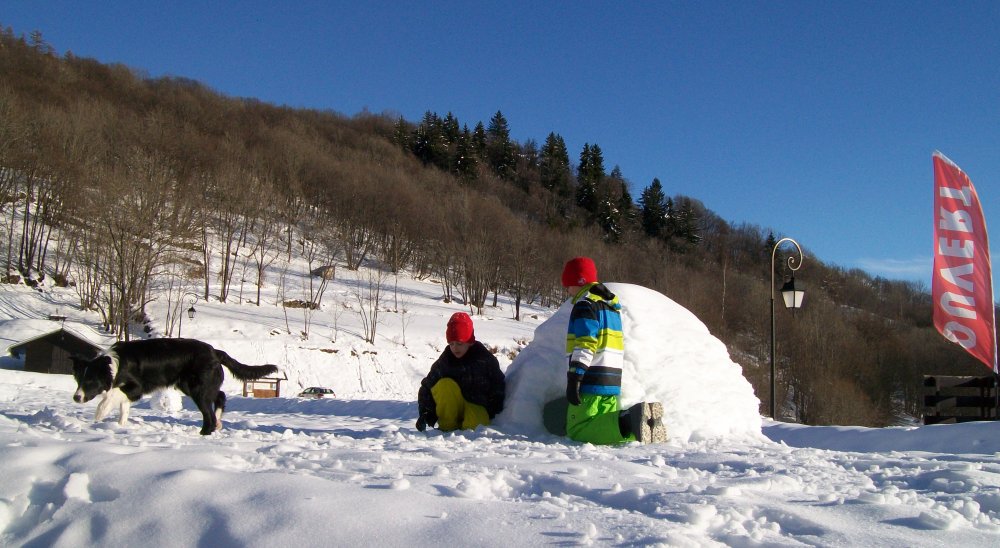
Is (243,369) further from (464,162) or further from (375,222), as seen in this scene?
(464,162)

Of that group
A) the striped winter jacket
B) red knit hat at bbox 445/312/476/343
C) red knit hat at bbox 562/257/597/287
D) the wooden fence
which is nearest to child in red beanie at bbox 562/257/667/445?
the striped winter jacket

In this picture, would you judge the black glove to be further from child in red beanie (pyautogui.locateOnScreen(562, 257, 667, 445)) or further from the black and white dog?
the black and white dog

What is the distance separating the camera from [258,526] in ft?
9.85

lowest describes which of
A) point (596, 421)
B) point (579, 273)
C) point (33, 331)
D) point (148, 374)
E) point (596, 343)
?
point (596, 421)

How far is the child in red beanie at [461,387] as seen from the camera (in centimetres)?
753

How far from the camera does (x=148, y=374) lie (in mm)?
7777

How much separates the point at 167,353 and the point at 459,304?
51.6 m

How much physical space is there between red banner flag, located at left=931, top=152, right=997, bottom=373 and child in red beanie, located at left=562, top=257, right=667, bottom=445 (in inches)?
317

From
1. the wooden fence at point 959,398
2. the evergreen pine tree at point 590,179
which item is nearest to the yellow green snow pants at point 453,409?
the wooden fence at point 959,398

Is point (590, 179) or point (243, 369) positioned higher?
point (590, 179)

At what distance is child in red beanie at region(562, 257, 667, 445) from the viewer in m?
6.42

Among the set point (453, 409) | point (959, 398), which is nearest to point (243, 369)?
point (453, 409)

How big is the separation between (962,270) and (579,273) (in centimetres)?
865

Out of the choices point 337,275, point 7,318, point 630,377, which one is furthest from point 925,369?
point 7,318
